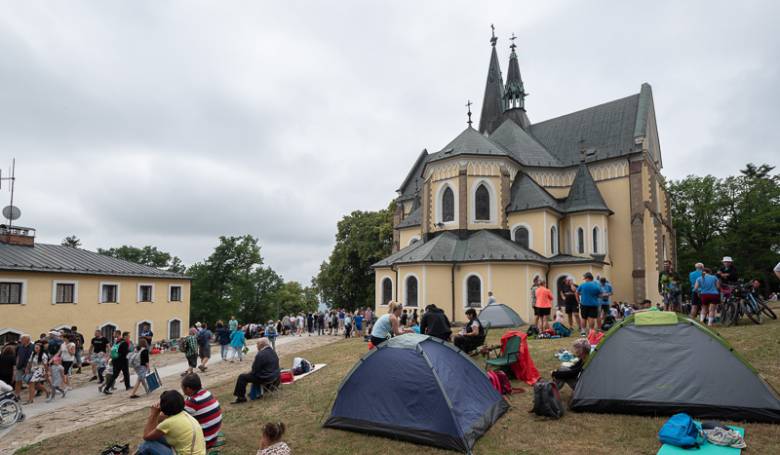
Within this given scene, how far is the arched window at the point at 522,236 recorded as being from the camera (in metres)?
30.7

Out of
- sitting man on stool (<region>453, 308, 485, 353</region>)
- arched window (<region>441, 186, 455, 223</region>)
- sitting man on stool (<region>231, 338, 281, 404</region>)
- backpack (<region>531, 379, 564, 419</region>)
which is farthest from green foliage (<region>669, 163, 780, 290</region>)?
sitting man on stool (<region>231, 338, 281, 404</region>)

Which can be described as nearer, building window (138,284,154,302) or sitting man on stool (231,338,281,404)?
sitting man on stool (231,338,281,404)

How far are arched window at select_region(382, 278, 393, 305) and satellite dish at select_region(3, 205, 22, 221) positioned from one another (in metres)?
22.5

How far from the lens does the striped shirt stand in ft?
20.2

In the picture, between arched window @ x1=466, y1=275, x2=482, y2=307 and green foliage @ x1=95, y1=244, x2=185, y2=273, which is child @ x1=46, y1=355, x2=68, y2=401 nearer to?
arched window @ x1=466, y1=275, x2=482, y2=307

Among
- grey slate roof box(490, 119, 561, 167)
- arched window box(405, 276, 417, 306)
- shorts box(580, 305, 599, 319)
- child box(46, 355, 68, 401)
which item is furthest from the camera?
grey slate roof box(490, 119, 561, 167)

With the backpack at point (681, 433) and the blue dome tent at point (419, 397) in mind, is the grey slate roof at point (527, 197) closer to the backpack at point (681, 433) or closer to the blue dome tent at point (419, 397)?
the blue dome tent at point (419, 397)

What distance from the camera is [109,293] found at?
2706cm

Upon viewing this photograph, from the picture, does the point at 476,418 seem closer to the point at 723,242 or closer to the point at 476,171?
the point at 476,171

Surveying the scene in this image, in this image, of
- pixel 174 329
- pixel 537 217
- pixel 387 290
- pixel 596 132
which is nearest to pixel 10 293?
pixel 174 329

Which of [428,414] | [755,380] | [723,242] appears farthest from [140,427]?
[723,242]

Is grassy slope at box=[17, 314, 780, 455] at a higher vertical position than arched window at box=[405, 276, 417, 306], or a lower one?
lower

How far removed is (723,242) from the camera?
40.8m

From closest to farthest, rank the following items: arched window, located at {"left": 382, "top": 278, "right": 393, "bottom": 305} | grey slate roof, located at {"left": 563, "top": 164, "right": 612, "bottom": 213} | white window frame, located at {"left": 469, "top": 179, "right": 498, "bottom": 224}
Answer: arched window, located at {"left": 382, "top": 278, "right": 393, "bottom": 305}, white window frame, located at {"left": 469, "top": 179, "right": 498, "bottom": 224}, grey slate roof, located at {"left": 563, "top": 164, "right": 612, "bottom": 213}
